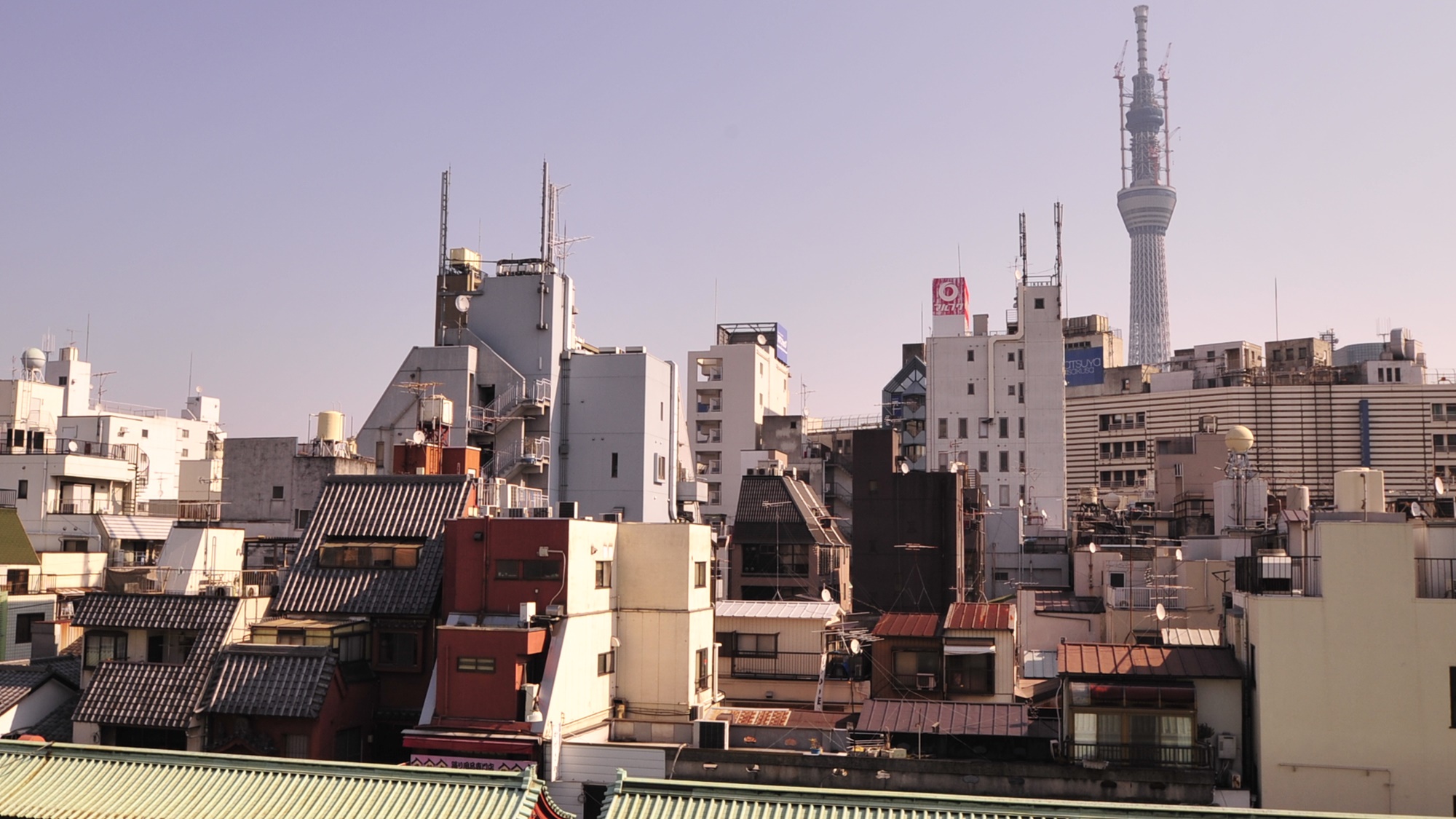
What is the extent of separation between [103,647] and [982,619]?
30760 millimetres

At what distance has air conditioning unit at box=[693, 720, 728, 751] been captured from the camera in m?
38.2

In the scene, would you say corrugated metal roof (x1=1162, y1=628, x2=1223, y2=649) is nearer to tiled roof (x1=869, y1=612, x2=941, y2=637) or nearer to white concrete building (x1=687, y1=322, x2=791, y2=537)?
tiled roof (x1=869, y1=612, x2=941, y2=637)

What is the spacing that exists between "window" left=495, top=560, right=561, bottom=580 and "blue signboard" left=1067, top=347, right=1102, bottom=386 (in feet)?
421

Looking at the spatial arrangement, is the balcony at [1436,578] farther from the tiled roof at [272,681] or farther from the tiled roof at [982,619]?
the tiled roof at [272,681]

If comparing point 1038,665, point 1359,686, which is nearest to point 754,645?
point 1038,665

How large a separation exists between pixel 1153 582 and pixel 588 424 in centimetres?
3192

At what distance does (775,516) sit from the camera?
74.1 meters

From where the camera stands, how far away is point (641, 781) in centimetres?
2567

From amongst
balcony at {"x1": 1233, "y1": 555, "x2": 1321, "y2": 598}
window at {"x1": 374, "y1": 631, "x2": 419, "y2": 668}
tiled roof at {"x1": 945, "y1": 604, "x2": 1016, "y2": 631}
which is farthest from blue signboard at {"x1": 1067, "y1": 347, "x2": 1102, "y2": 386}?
window at {"x1": 374, "y1": 631, "x2": 419, "y2": 668}

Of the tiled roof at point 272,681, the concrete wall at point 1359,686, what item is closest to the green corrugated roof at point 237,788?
the tiled roof at point 272,681

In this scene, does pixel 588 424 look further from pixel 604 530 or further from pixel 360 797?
pixel 360 797

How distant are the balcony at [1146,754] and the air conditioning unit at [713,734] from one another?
9941mm

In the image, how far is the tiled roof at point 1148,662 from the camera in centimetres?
→ 3619

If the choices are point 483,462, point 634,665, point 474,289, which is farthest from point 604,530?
point 474,289
